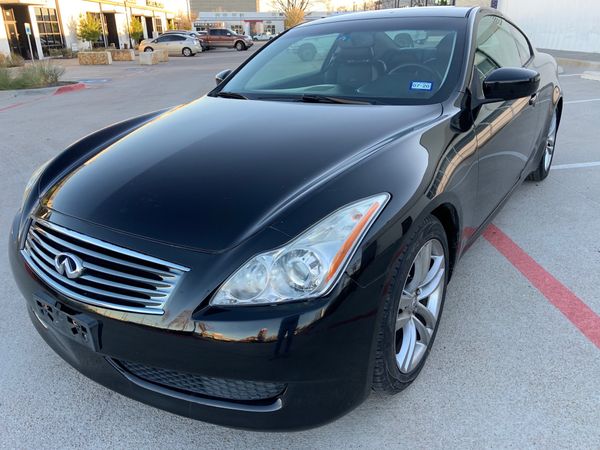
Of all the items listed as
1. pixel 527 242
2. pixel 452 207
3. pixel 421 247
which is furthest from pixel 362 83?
pixel 527 242

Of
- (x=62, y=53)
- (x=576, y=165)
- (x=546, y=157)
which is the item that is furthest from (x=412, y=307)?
(x=62, y=53)

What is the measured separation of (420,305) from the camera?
7.00 ft

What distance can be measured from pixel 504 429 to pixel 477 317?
0.80 meters

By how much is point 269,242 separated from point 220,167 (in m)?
0.61

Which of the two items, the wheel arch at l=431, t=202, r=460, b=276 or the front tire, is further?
the wheel arch at l=431, t=202, r=460, b=276

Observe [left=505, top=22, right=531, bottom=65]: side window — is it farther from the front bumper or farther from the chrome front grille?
the chrome front grille

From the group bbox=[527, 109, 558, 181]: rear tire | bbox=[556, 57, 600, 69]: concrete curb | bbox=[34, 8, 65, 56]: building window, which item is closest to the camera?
bbox=[527, 109, 558, 181]: rear tire

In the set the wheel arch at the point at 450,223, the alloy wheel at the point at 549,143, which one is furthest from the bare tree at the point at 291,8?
the wheel arch at the point at 450,223

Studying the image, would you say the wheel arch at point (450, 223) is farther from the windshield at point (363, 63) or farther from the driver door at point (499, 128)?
the windshield at point (363, 63)

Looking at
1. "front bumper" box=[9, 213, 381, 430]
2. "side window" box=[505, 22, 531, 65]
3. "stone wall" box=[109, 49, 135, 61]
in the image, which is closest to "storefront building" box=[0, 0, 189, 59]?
"stone wall" box=[109, 49, 135, 61]

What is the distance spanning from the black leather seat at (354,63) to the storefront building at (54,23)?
2732 cm

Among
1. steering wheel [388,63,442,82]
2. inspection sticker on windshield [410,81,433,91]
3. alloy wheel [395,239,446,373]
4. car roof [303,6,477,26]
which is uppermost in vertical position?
car roof [303,6,477,26]

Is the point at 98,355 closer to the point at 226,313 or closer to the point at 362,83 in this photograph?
the point at 226,313

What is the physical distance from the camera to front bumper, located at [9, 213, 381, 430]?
1540 mm
